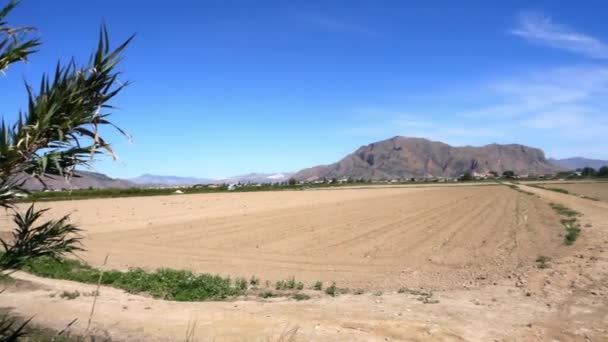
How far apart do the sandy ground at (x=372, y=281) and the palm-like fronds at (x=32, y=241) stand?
2958 millimetres

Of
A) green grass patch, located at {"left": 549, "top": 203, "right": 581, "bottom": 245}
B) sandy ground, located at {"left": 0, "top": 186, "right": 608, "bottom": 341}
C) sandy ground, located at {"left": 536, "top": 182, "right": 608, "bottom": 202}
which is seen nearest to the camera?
sandy ground, located at {"left": 0, "top": 186, "right": 608, "bottom": 341}

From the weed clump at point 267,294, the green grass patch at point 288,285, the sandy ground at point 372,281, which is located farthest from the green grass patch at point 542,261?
the weed clump at point 267,294

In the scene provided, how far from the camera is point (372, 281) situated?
12703 millimetres

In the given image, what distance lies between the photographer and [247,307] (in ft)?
30.9

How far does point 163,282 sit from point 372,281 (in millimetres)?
5261

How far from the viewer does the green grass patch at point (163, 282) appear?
10641mm

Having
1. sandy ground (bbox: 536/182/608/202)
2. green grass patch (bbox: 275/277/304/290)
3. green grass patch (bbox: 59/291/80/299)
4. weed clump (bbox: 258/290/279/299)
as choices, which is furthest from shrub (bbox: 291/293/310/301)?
sandy ground (bbox: 536/182/608/202)

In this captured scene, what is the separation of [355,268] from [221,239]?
867cm

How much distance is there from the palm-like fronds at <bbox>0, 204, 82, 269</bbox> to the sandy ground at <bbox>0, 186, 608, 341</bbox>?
296 cm

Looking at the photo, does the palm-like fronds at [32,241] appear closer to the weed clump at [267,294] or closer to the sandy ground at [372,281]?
the sandy ground at [372,281]

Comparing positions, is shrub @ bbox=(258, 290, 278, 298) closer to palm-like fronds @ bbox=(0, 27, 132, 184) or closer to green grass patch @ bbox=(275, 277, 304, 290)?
green grass patch @ bbox=(275, 277, 304, 290)

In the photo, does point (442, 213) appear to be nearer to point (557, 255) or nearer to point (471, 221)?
point (471, 221)

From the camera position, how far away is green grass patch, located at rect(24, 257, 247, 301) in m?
10.6

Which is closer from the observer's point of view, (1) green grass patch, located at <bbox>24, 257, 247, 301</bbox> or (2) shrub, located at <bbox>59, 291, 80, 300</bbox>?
(2) shrub, located at <bbox>59, 291, 80, 300</bbox>
